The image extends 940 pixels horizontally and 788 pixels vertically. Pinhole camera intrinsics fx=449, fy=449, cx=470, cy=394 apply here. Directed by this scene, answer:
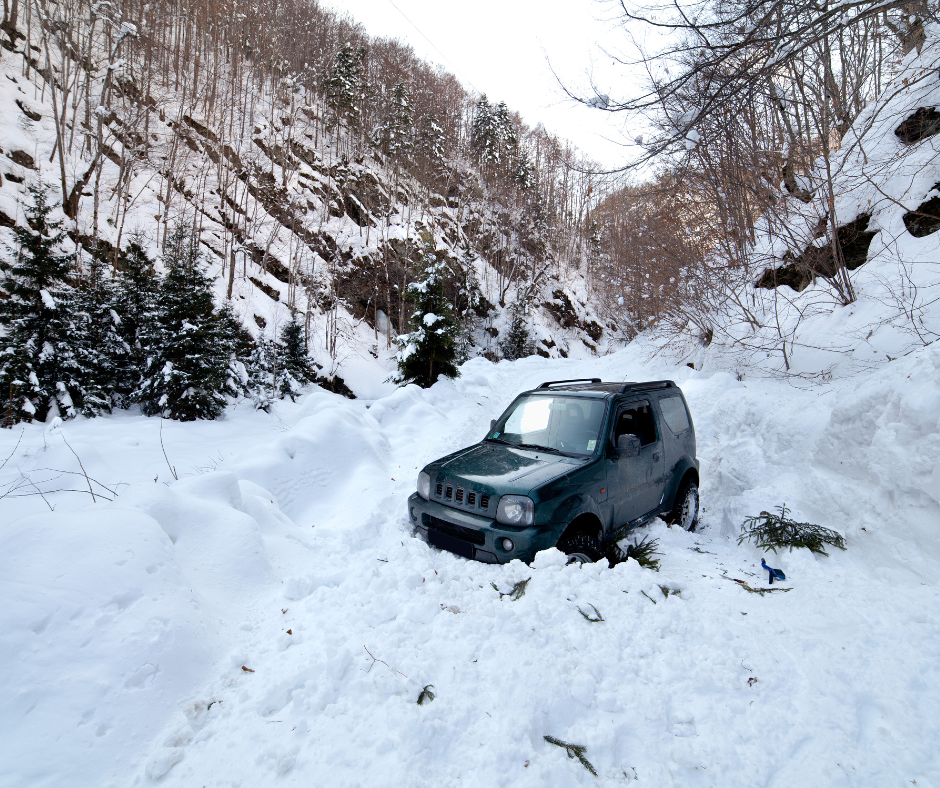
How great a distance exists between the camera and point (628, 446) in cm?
426

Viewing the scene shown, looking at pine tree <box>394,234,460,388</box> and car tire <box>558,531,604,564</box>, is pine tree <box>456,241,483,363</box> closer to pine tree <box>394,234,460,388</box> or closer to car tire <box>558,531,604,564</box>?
pine tree <box>394,234,460,388</box>

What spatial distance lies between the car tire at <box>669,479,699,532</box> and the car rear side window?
669mm

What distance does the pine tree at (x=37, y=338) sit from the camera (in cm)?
838

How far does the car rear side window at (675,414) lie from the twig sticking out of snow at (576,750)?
3.94 metres

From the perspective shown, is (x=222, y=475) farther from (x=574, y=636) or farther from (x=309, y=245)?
(x=309, y=245)

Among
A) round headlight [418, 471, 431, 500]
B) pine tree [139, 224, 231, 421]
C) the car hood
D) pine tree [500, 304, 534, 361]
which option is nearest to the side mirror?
the car hood

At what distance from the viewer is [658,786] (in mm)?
2012

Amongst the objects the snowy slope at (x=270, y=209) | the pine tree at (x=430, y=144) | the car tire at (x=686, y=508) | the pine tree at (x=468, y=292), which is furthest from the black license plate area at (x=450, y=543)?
the pine tree at (x=430, y=144)

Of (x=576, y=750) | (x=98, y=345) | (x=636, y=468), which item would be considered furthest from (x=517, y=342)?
(x=576, y=750)

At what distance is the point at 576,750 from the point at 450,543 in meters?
1.87

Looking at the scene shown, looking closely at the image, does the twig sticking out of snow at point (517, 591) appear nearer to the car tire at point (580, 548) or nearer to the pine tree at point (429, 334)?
the car tire at point (580, 548)

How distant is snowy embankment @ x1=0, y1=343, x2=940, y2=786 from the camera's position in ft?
6.80

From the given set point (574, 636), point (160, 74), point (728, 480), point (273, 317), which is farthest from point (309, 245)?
point (574, 636)

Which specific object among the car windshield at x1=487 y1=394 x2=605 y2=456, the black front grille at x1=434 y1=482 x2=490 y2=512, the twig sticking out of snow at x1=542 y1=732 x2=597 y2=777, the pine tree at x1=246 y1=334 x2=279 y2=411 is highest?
the car windshield at x1=487 y1=394 x2=605 y2=456
